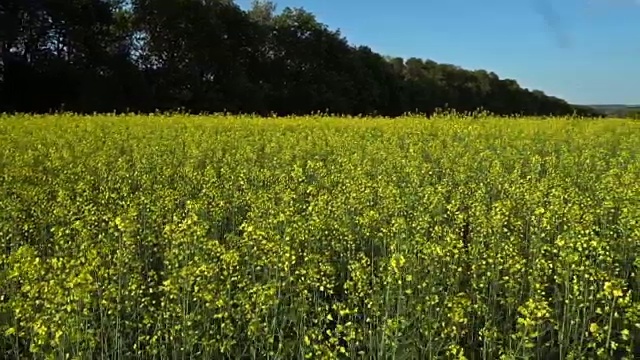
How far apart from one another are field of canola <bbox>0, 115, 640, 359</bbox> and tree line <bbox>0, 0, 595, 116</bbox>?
58.8ft

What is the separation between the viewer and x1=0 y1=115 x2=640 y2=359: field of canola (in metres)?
4.30

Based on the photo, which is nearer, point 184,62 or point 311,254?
point 311,254

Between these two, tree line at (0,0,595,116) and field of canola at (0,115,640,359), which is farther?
tree line at (0,0,595,116)

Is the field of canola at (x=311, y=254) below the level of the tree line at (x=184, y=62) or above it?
below

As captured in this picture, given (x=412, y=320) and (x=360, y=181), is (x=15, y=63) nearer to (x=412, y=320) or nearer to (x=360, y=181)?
(x=360, y=181)

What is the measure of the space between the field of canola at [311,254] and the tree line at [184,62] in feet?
58.8

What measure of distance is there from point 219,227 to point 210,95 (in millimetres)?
31073

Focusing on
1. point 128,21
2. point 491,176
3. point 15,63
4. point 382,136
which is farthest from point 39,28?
point 491,176

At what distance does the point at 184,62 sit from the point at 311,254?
124ft

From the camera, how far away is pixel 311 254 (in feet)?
16.9

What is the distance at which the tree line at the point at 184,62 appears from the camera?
32406mm

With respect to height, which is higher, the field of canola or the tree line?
the tree line

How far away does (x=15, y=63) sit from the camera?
3231 cm

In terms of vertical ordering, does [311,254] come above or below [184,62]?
below
